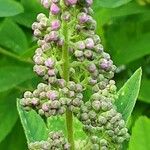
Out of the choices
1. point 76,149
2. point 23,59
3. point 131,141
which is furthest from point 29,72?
point 76,149

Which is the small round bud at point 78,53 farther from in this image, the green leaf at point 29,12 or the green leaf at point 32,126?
the green leaf at point 29,12

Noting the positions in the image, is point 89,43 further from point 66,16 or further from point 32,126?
point 32,126

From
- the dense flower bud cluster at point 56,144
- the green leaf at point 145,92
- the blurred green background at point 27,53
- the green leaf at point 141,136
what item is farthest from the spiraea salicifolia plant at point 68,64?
the green leaf at point 145,92

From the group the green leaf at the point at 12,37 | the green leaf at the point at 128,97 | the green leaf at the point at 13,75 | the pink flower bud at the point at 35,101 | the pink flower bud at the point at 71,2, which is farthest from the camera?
the green leaf at the point at 12,37

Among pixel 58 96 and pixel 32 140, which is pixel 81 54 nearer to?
pixel 58 96

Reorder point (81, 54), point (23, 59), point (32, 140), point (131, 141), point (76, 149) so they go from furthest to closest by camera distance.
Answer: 1. point (23, 59)
2. point (131, 141)
3. point (32, 140)
4. point (76, 149)
5. point (81, 54)

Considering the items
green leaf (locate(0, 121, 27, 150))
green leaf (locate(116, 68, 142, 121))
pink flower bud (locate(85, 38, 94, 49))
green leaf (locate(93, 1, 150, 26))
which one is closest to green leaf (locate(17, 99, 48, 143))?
green leaf (locate(116, 68, 142, 121))

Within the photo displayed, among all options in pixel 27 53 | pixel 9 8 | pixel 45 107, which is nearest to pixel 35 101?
pixel 45 107
